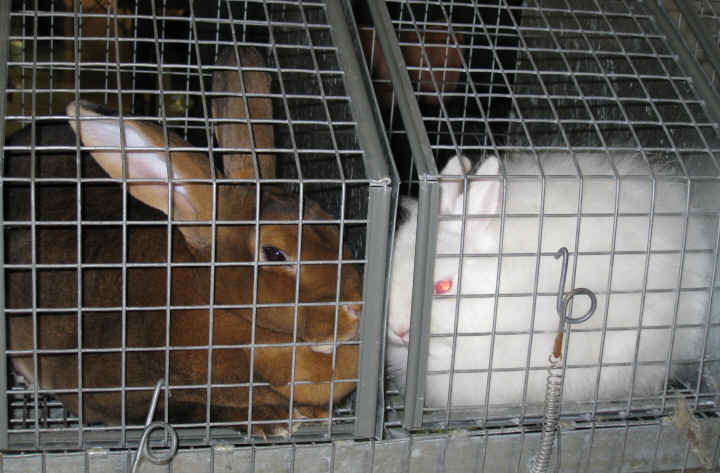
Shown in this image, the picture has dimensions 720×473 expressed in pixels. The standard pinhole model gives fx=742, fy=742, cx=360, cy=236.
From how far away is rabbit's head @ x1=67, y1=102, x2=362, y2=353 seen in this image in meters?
1.16

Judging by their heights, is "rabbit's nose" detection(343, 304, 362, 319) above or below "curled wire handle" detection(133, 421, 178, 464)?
above

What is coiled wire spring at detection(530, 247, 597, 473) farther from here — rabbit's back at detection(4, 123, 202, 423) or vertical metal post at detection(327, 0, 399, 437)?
rabbit's back at detection(4, 123, 202, 423)

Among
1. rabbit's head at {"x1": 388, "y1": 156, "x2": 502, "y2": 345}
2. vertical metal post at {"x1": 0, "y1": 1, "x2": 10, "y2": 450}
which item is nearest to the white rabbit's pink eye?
rabbit's head at {"x1": 388, "y1": 156, "x2": 502, "y2": 345}

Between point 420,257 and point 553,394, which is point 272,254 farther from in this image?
point 553,394

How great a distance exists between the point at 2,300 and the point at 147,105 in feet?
7.02

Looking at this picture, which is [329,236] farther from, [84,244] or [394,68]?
[84,244]

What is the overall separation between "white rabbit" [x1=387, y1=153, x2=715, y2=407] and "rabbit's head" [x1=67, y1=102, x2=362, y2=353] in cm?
Answer: 25

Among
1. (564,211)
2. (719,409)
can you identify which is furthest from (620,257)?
(719,409)

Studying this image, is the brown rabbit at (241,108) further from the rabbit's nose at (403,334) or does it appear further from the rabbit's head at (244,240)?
the rabbit's nose at (403,334)

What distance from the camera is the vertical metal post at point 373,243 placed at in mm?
1053

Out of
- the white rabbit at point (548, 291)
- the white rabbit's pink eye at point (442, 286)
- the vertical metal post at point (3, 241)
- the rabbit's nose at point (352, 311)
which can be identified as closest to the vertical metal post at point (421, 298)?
the rabbit's nose at point (352, 311)

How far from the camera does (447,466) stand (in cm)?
120

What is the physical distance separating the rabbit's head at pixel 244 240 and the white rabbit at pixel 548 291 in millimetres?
254

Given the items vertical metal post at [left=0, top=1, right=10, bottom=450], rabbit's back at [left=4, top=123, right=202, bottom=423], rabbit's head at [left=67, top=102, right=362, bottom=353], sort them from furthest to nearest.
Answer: rabbit's back at [left=4, top=123, right=202, bottom=423]
rabbit's head at [left=67, top=102, right=362, bottom=353]
vertical metal post at [left=0, top=1, right=10, bottom=450]
